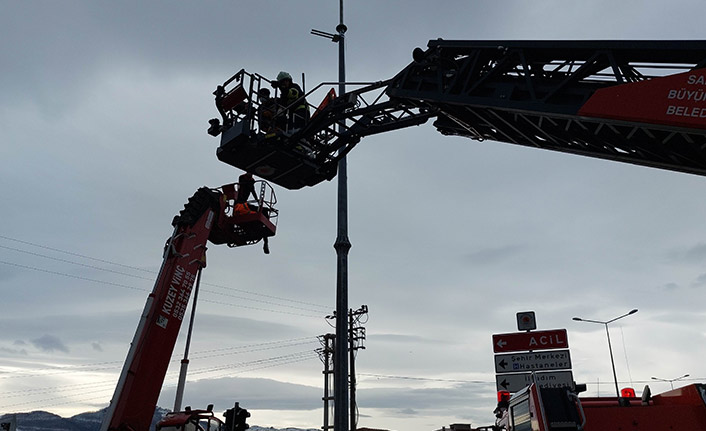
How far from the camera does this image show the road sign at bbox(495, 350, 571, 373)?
1212 cm

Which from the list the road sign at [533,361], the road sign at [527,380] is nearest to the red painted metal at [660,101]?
the road sign at [533,361]

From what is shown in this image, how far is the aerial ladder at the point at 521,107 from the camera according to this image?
7.49 metres

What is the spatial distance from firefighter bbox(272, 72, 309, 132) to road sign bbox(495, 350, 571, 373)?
7190 mm

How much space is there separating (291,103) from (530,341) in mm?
7824

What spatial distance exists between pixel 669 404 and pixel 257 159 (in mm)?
9347

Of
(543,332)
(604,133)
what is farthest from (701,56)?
(543,332)

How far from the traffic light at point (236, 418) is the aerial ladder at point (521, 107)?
550cm

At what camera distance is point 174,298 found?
43.7 ft

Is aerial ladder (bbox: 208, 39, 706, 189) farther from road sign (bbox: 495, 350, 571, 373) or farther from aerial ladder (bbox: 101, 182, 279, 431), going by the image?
road sign (bbox: 495, 350, 571, 373)

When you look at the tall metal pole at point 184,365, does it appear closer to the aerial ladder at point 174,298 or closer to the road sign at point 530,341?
the aerial ladder at point 174,298

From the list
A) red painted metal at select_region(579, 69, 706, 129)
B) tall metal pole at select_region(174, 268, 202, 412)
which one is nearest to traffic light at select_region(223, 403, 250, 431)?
tall metal pole at select_region(174, 268, 202, 412)

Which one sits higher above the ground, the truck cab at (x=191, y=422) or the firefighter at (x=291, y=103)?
the firefighter at (x=291, y=103)

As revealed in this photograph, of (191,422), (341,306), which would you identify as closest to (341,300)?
(341,306)

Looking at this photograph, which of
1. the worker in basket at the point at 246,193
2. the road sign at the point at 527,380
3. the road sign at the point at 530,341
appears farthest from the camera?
the worker in basket at the point at 246,193
